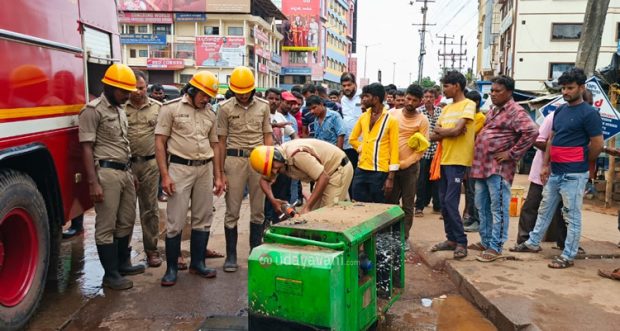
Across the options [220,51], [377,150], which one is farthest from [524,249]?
[220,51]

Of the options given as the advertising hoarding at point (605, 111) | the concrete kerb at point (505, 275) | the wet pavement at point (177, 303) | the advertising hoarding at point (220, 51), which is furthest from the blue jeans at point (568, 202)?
the advertising hoarding at point (220, 51)

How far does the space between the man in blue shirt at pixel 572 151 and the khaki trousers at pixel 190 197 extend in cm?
324

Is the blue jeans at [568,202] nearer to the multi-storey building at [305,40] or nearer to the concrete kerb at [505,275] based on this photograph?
the concrete kerb at [505,275]

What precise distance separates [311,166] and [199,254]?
5.19 ft

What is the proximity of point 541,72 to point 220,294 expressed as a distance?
2990 centimetres

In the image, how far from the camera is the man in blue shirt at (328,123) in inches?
256

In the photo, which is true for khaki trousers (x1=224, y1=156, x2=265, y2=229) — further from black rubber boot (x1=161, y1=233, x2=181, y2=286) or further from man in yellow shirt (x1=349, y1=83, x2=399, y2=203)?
man in yellow shirt (x1=349, y1=83, x2=399, y2=203)

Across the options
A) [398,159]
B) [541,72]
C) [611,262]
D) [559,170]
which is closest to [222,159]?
[398,159]

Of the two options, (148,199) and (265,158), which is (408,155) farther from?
(148,199)

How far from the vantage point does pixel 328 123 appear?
21.5 ft

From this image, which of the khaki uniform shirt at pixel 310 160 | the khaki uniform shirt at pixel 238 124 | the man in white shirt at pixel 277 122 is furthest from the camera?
the man in white shirt at pixel 277 122

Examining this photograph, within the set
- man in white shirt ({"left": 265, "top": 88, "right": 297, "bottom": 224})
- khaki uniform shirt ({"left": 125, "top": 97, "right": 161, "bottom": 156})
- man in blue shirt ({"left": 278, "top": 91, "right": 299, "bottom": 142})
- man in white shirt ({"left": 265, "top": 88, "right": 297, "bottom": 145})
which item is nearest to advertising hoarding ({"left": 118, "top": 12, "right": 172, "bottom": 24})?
man in blue shirt ({"left": 278, "top": 91, "right": 299, "bottom": 142})

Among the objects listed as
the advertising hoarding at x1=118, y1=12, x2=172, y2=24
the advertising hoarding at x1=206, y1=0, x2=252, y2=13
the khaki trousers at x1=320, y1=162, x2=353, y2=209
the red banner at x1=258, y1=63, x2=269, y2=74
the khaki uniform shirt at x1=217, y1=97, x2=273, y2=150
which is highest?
the advertising hoarding at x1=206, y1=0, x2=252, y2=13

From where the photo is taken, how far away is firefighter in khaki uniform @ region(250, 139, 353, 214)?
386 centimetres
